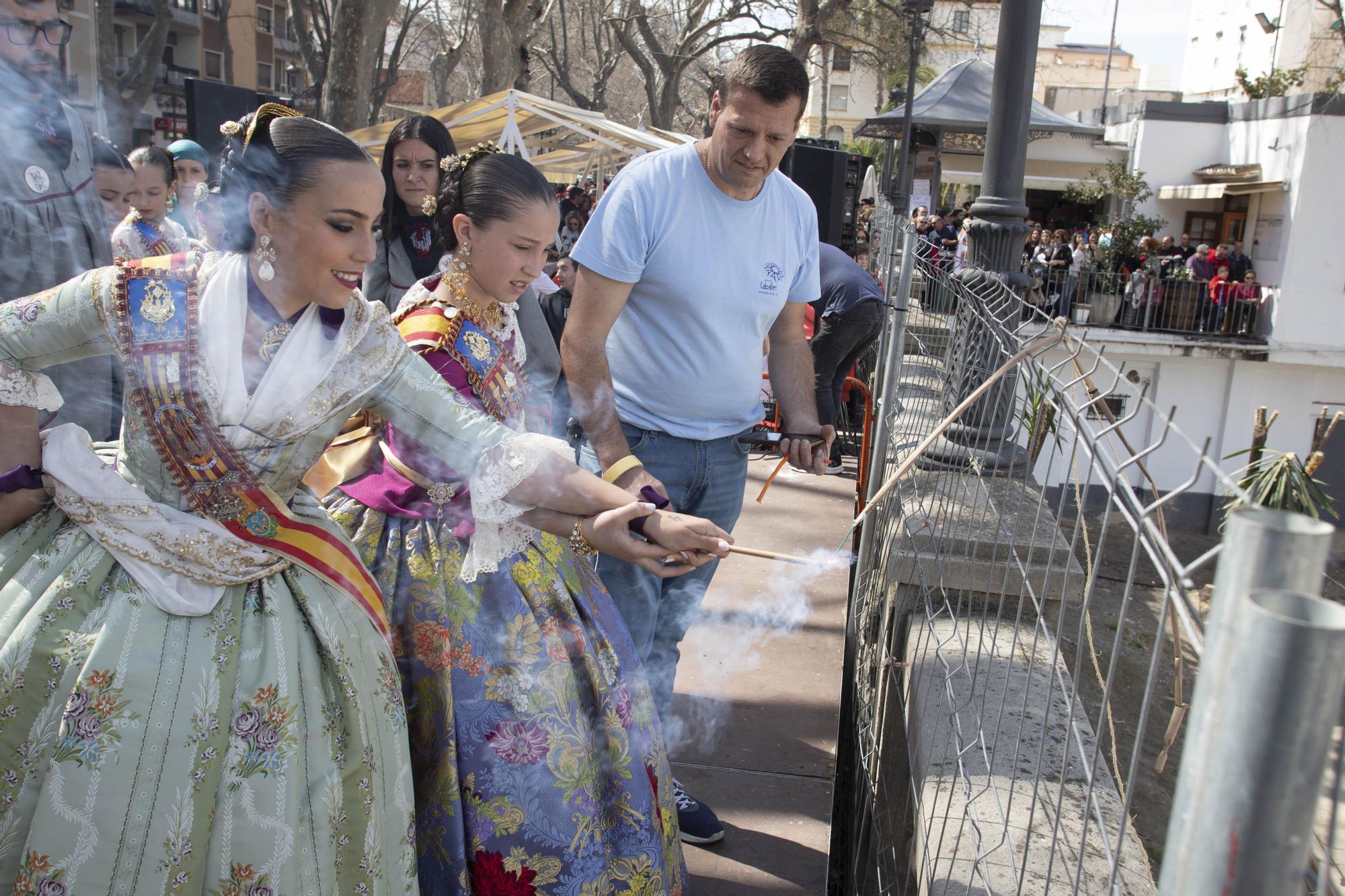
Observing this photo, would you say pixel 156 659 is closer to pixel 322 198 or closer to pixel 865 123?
pixel 322 198

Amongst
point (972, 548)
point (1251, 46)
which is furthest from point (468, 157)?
point (1251, 46)

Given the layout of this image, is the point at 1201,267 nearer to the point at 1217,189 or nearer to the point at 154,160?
the point at 1217,189

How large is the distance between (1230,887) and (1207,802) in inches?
2.0

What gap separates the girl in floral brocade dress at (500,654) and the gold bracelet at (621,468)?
170mm

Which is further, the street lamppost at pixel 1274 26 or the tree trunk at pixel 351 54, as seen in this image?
the street lamppost at pixel 1274 26

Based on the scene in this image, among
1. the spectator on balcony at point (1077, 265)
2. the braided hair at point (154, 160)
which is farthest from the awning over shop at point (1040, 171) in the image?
the braided hair at point (154, 160)

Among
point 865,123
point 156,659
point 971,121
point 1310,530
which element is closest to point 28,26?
point 156,659

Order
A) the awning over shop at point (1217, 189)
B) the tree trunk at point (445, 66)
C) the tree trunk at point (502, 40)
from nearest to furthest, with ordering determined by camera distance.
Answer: the tree trunk at point (502, 40) < the awning over shop at point (1217, 189) < the tree trunk at point (445, 66)

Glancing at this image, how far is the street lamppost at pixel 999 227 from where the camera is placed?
129 inches

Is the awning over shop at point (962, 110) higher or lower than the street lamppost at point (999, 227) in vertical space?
higher

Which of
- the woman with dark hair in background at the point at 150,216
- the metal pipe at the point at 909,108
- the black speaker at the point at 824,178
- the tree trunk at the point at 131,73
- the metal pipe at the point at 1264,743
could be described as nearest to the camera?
the metal pipe at the point at 1264,743

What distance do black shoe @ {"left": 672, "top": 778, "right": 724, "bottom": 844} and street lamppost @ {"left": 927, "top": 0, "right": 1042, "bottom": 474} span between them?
1.41m

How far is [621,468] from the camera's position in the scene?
6.89 ft

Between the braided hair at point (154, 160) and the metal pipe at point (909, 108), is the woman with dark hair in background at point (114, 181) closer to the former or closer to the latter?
the braided hair at point (154, 160)
